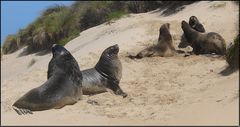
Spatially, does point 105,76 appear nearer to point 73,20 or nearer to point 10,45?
point 73,20

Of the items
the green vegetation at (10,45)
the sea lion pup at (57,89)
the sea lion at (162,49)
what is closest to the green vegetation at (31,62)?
the green vegetation at (10,45)

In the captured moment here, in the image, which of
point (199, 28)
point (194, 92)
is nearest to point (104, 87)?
point (194, 92)

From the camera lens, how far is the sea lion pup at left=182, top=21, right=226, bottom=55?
610 inches

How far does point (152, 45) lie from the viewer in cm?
1605

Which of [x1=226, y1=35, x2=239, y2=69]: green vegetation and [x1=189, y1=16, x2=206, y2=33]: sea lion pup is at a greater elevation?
[x1=226, y1=35, x2=239, y2=69]: green vegetation

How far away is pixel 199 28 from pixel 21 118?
7.64 metres

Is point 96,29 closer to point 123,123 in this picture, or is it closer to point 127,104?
point 127,104

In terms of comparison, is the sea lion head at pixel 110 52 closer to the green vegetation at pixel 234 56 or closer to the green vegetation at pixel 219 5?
the green vegetation at pixel 234 56

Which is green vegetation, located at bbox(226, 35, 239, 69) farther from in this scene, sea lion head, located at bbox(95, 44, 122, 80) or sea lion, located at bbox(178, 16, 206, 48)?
sea lion, located at bbox(178, 16, 206, 48)

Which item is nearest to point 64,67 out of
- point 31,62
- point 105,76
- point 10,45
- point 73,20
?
point 105,76

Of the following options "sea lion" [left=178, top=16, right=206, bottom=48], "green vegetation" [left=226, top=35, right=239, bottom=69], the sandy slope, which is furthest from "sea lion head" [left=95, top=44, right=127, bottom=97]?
"sea lion" [left=178, top=16, right=206, bottom=48]

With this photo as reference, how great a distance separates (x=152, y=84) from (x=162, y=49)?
2.41 m

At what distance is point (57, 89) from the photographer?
1150 cm

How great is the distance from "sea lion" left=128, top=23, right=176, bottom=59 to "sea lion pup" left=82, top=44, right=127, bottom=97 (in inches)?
63.9
